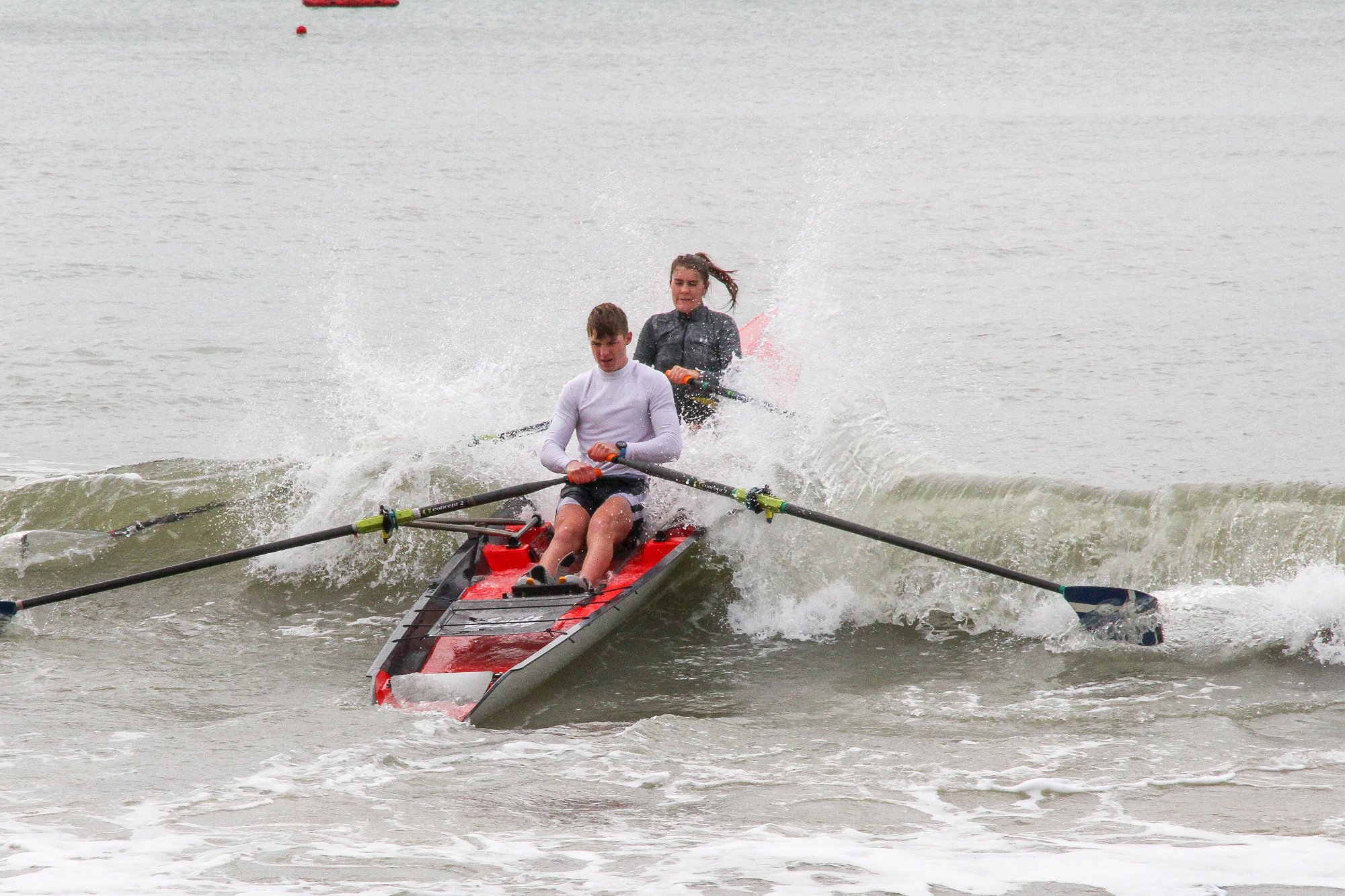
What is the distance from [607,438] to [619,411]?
17 centimetres

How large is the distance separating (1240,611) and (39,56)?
54.2 meters

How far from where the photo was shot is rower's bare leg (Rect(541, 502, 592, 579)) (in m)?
7.01

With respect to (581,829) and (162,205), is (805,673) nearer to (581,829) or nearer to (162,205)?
(581,829)

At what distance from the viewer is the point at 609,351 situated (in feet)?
23.0

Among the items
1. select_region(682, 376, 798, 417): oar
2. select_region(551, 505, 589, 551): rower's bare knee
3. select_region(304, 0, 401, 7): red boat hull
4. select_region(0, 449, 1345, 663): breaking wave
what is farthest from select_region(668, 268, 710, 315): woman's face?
select_region(304, 0, 401, 7): red boat hull

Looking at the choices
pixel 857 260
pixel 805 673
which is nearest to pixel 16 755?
pixel 805 673

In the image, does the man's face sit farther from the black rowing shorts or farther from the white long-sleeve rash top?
the black rowing shorts

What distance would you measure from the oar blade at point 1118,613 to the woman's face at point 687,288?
10.3ft

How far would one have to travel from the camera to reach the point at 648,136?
33.2m

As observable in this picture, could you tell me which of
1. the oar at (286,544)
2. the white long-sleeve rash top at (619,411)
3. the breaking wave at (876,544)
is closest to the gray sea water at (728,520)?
the breaking wave at (876,544)

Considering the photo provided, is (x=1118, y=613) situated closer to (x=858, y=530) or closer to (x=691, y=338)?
(x=858, y=530)

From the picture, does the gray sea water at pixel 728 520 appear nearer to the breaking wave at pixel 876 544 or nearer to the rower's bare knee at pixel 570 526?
the breaking wave at pixel 876 544

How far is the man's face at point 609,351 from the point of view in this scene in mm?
6965

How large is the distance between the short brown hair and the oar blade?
8.68 ft
